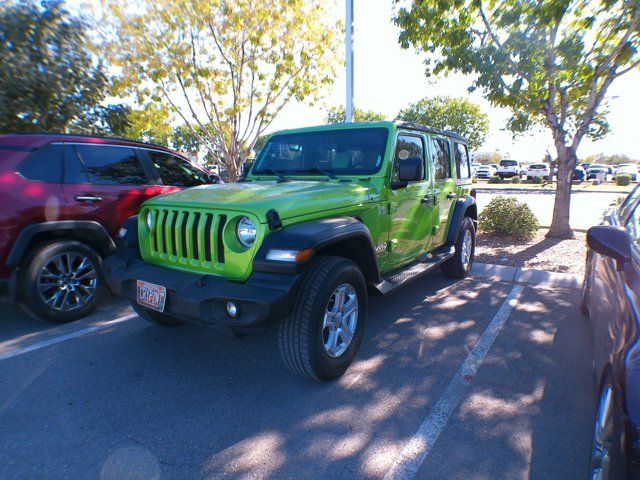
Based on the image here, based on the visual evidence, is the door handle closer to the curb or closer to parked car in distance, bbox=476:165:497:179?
the curb

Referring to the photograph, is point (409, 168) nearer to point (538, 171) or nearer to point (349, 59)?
point (349, 59)

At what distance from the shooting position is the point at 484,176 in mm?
43250

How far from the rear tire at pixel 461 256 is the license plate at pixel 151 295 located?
13.0ft

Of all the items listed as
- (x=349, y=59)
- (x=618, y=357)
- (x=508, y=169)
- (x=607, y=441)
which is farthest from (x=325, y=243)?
(x=508, y=169)

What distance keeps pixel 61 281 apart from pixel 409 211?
11.9 feet

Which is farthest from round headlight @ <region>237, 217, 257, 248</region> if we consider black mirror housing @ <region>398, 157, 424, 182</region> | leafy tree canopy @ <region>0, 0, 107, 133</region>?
leafy tree canopy @ <region>0, 0, 107, 133</region>

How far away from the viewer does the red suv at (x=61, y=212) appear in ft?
12.4

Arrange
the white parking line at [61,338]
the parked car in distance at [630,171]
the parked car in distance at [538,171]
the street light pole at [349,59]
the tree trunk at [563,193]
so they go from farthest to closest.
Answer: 1. the parked car in distance at [538,171]
2. the parked car in distance at [630,171]
3. the street light pole at [349,59]
4. the tree trunk at [563,193]
5. the white parking line at [61,338]

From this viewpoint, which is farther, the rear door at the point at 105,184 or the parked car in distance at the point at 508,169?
the parked car in distance at the point at 508,169

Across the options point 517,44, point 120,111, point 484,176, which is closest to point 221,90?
point 120,111

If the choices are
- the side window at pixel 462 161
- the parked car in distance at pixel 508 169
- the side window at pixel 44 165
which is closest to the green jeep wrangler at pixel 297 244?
the side window at pixel 44 165

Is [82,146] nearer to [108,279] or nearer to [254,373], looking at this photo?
[108,279]

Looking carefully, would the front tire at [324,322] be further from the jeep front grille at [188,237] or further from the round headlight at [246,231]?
the jeep front grille at [188,237]

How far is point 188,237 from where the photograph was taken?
9.72ft
